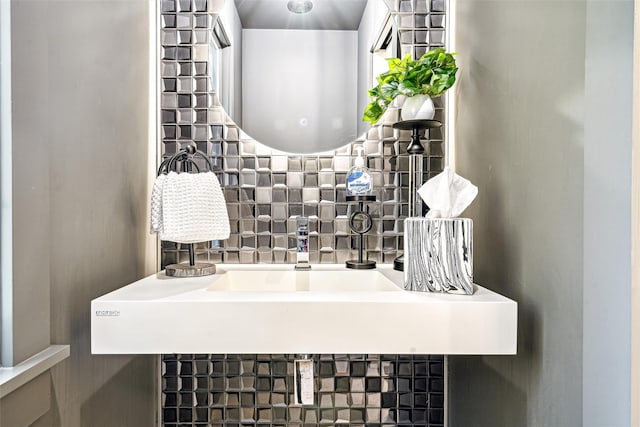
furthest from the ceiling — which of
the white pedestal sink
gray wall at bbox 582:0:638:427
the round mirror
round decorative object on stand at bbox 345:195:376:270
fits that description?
the white pedestal sink

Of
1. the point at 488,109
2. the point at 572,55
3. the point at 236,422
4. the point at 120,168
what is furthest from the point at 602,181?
the point at 236,422

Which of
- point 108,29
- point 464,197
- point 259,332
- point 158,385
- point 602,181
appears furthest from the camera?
point 158,385

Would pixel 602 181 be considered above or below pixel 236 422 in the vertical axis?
above

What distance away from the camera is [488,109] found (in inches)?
44.3

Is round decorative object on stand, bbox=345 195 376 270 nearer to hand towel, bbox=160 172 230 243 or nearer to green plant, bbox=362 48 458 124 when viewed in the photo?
green plant, bbox=362 48 458 124

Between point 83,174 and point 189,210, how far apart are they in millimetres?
244

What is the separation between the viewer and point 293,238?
139 cm

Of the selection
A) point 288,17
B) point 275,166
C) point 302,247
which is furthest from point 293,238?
point 288,17

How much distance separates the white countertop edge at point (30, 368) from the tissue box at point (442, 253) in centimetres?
72

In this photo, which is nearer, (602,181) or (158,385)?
(602,181)

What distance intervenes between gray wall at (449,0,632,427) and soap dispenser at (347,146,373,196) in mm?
303

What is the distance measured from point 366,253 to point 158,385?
2.56 feet

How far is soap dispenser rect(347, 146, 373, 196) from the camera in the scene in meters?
1.29

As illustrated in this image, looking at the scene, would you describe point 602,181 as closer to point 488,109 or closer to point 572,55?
point 572,55
